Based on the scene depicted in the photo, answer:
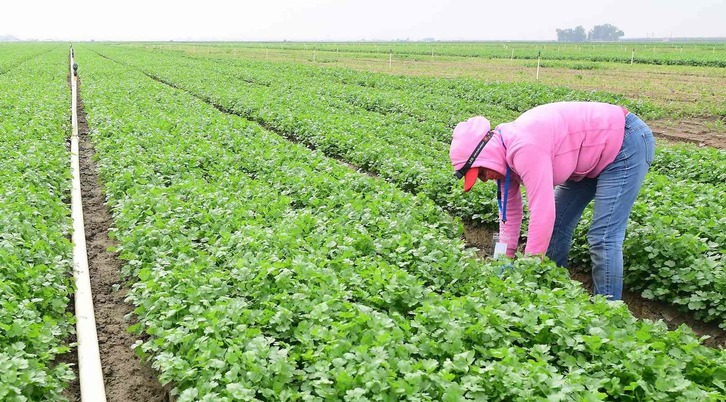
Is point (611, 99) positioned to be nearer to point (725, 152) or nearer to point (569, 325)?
point (725, 152)

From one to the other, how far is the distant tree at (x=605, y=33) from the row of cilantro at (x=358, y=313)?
202501 millimetres

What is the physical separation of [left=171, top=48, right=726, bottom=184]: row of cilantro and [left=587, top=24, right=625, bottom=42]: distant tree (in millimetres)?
185704

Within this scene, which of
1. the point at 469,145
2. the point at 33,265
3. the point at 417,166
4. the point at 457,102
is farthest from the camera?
the point at 457,102

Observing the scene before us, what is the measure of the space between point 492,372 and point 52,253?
4333mm

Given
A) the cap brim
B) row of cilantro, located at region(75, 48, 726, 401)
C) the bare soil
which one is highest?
the cap brim

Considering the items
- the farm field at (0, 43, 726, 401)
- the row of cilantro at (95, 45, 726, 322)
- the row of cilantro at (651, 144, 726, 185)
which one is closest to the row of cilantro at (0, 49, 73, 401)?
the farm field at (0, 43, 726, 401)

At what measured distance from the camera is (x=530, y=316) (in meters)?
3.58

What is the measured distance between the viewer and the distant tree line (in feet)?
589

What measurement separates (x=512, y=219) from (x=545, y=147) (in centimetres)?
83

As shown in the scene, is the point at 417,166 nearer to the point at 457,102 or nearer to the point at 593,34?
the point at 457,102

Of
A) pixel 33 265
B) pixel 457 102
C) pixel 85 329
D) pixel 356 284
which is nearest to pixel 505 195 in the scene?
pixel 356 284

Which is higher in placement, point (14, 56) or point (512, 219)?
point (14, 56)

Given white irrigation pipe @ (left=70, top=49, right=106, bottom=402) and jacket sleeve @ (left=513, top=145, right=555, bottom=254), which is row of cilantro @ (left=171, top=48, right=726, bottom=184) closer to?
jacket sleeve @ (left=513, top=145, right=555, bottom=254)

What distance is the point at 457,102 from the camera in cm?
1670
